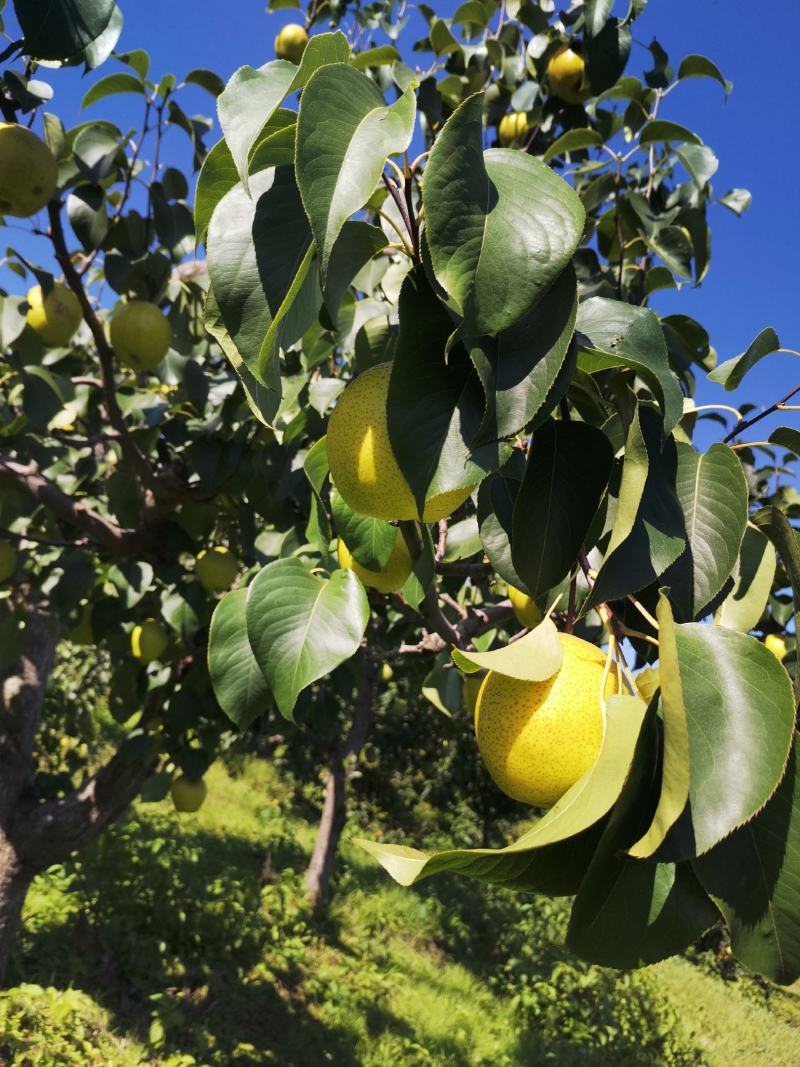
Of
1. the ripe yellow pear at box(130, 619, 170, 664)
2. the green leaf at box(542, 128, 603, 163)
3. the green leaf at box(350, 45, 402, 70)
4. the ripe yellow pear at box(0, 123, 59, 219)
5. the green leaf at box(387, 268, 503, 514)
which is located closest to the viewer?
the green leaf at box(387, 268, 503, 514)

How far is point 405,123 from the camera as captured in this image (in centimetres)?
46

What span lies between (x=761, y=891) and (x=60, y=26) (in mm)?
980

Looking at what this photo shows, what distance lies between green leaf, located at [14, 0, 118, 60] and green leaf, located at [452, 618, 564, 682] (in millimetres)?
738

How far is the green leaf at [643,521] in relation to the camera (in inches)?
19.3

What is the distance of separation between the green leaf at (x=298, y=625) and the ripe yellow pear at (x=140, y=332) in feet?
3.62

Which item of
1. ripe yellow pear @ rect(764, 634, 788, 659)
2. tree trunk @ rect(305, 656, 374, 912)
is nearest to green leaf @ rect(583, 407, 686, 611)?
ripe yellow pear @ rect(764, 634, 788, 659)

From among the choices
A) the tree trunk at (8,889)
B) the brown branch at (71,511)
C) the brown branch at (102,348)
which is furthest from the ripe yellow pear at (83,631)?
the tree trunk at (8,889)

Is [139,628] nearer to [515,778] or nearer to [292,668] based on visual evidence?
[292,668]

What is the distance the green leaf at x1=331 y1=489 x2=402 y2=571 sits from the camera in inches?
33.6

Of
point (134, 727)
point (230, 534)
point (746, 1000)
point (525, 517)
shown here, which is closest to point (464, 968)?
point (746, 1000)

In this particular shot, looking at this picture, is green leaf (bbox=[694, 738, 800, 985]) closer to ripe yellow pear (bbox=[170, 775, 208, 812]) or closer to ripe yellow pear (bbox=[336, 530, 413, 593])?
ripe yellow pear (bbox=[336, 530, 413, 593])

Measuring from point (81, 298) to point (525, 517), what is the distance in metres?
1.43

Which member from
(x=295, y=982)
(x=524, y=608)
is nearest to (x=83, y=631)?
(x=524, y=608)

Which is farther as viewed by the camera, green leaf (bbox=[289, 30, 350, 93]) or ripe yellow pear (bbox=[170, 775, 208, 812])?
ripe yellow pear (bbox=[170, 775, 208, 812])
